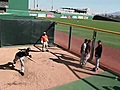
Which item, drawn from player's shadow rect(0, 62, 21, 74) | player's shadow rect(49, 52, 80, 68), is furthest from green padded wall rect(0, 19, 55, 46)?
player's shadow rect(0, 62, 21, 74)

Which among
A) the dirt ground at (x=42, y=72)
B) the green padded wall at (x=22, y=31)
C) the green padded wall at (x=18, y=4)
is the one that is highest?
the green padded wall at (x=18, y=4)

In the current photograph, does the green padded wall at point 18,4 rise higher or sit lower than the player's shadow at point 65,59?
higher

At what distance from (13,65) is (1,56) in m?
1.85

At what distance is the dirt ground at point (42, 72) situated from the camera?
23.4 feet

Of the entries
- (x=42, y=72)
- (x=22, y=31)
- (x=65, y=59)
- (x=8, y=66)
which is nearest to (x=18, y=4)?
(x=22, y=31)

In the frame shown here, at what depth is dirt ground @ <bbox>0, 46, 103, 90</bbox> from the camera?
23.4 feet

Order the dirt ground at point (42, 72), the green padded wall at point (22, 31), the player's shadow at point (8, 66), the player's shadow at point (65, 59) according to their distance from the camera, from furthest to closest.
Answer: the green padded wall at point (22, 31), the player's shadow at point (65, 59), the player's shadow at point (8, 66), the dirt ground at point (42, 72)

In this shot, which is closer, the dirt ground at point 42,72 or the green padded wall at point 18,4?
the dirt ground at point 42,72

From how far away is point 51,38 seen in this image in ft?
47.4

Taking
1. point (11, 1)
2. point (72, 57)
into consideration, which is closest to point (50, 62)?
point (72, 57)

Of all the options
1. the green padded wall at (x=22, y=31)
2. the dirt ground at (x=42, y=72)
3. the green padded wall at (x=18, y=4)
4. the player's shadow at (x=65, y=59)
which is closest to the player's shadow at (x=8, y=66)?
the dirt ground at (x=42, y=72)

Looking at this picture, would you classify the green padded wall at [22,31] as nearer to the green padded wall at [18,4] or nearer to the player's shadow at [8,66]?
the player's shadow at [8,66]

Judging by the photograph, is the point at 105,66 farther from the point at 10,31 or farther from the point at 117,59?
the point at 10,31

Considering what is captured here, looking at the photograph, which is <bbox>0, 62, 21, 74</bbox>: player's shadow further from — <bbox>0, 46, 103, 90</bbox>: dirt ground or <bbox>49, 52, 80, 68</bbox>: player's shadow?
<bbox>49, 52, 80, 68</bbox>: player's shadow
